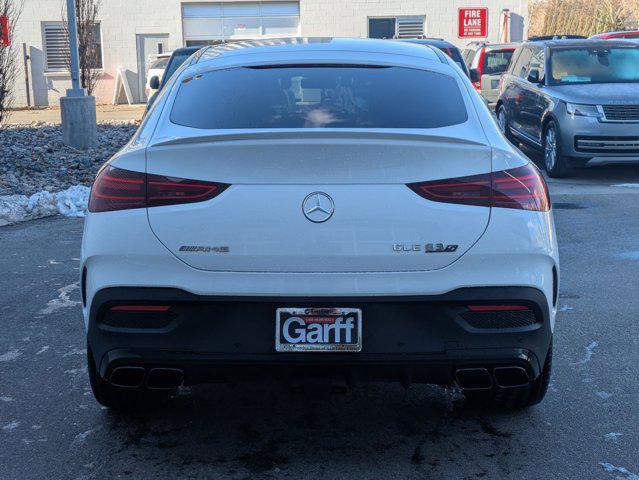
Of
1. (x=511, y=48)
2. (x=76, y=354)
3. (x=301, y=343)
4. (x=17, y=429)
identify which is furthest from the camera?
(x=511, y=48)

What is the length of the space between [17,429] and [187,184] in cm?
141

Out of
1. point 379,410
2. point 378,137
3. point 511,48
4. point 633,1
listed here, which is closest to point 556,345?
point 379,410

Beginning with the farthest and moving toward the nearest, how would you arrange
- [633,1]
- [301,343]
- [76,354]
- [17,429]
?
1. [633,1]
2. [76,354]
3. [17,429]
4. [301,343]

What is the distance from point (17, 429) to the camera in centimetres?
403

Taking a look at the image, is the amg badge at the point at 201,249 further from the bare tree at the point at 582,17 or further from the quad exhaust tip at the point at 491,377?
the bare tree at the point at 582,17

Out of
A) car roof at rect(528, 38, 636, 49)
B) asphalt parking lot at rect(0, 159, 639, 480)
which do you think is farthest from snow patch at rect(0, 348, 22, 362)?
car roof at rect(528, 38, 636, 49)

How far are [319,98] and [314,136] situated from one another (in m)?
0.62

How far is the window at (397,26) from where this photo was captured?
103ft

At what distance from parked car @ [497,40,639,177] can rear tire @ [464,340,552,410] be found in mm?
8260

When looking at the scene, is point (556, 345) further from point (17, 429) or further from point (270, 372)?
point (17, 429)

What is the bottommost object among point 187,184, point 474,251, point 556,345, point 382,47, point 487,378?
point 556,345

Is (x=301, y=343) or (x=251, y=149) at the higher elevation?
(x=251, y=149)

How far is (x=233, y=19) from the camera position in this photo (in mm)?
31125

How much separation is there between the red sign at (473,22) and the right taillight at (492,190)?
2884cm
